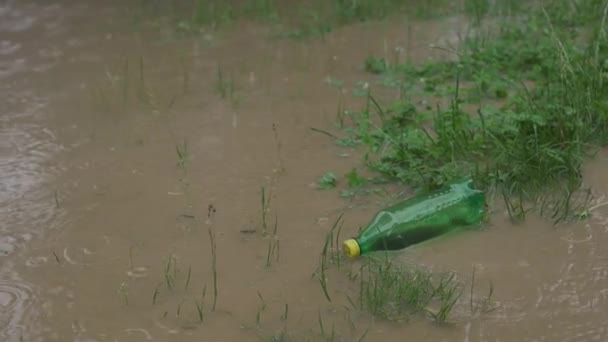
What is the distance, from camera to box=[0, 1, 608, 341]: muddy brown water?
3.03m

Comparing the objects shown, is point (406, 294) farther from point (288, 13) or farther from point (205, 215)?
point (288, 13)

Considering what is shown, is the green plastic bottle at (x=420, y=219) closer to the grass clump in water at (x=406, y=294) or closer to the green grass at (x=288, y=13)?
the grass clump in water at (x=406, y=294)

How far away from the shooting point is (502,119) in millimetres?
4195

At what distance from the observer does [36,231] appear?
3.69m

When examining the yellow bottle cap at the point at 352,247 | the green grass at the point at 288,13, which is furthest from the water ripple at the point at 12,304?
the green grass at the point at 288,13

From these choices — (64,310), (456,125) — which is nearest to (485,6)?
(456,125)

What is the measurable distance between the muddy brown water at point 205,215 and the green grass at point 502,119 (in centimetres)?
16

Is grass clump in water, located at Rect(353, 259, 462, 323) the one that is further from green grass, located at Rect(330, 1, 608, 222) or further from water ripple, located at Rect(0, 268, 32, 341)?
water ripple, located at Rect(0, 268, 32, 341)

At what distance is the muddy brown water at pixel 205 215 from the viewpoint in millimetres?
3027

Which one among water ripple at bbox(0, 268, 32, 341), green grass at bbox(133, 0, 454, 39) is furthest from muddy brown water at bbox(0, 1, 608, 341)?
green grass at bbox(133, 0, 454, 39)

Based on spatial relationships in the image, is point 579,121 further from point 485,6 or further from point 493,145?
point 485,6

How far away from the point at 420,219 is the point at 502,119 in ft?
3.08

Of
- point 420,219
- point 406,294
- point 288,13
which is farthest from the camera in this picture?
point 288,13

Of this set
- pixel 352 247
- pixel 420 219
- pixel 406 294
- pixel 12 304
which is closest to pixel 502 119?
pixel 420 219
